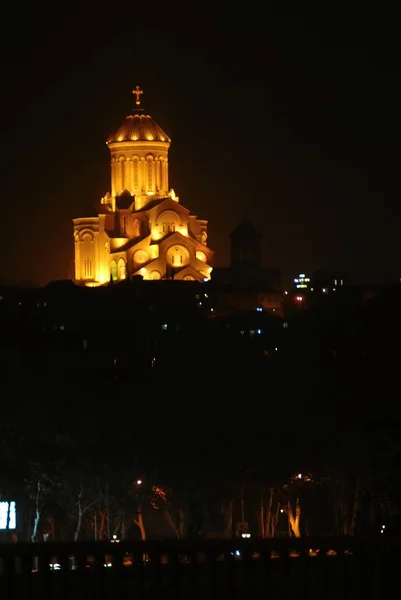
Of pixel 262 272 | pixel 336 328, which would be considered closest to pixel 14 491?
pixel 336 328

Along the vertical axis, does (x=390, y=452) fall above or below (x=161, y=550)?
above

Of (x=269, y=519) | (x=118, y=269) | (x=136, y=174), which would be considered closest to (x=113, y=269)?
(x=118, y=269)

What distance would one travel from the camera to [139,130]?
368ft

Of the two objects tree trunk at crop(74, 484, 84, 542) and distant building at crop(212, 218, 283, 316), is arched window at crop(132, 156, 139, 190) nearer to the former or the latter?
distant building at crop(212, 218, 283, 316)

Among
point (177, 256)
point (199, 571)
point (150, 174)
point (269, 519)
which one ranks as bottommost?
point (199, 571)

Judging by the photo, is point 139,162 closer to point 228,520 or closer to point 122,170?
point 122,170

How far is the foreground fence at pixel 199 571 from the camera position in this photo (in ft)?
94.2

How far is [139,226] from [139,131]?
204 inches

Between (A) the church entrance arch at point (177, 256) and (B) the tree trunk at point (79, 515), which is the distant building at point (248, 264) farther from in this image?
(B) the tree trunk at point (79, 515)

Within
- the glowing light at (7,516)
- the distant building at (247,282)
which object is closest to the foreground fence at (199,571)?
the glowing light at (7,516)

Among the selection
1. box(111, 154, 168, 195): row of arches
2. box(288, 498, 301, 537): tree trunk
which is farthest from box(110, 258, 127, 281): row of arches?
box(288, 498, 301, 537): tree trunk

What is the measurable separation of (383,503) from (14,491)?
1087 centimetres

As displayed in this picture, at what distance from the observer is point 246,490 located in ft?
152

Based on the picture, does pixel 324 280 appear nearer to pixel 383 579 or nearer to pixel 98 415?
→ pixel 98 415
